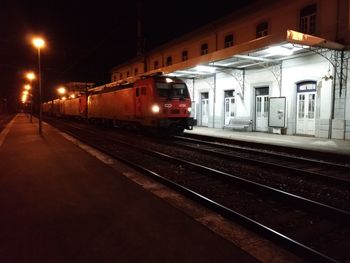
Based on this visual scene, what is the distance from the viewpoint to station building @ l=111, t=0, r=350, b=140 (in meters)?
16.8

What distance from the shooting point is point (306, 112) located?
1908cm

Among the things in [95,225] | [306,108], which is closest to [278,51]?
[306,108]

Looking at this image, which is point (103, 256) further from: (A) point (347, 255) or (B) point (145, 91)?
(B) point (145, 91)

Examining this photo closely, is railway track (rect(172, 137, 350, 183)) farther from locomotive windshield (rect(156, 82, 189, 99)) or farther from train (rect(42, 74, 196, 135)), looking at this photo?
locomotive windshield (rect(156, 82, 189, 99))

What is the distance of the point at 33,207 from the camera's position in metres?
5.91

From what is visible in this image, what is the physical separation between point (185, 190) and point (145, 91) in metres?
11.1

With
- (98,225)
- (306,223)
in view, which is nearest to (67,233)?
(98,225)

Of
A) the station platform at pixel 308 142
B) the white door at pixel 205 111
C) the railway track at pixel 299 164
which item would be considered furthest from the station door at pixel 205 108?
the railway track at pixel 299 164

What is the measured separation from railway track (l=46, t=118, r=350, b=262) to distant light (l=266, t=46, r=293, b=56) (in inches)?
408

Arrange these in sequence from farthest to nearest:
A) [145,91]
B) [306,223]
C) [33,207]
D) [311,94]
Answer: [311,94] < [145,91] < [33,207] < [306,223]

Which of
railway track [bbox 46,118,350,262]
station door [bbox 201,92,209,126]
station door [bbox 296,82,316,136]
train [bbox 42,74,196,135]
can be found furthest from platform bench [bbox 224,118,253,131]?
railway track [bbox 46,118,350,262]

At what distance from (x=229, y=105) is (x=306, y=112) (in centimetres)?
741

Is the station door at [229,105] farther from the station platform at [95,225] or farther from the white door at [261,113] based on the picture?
the station platform at [95,225]

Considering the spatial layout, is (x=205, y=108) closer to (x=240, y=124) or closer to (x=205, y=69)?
(x=205, y=69)
